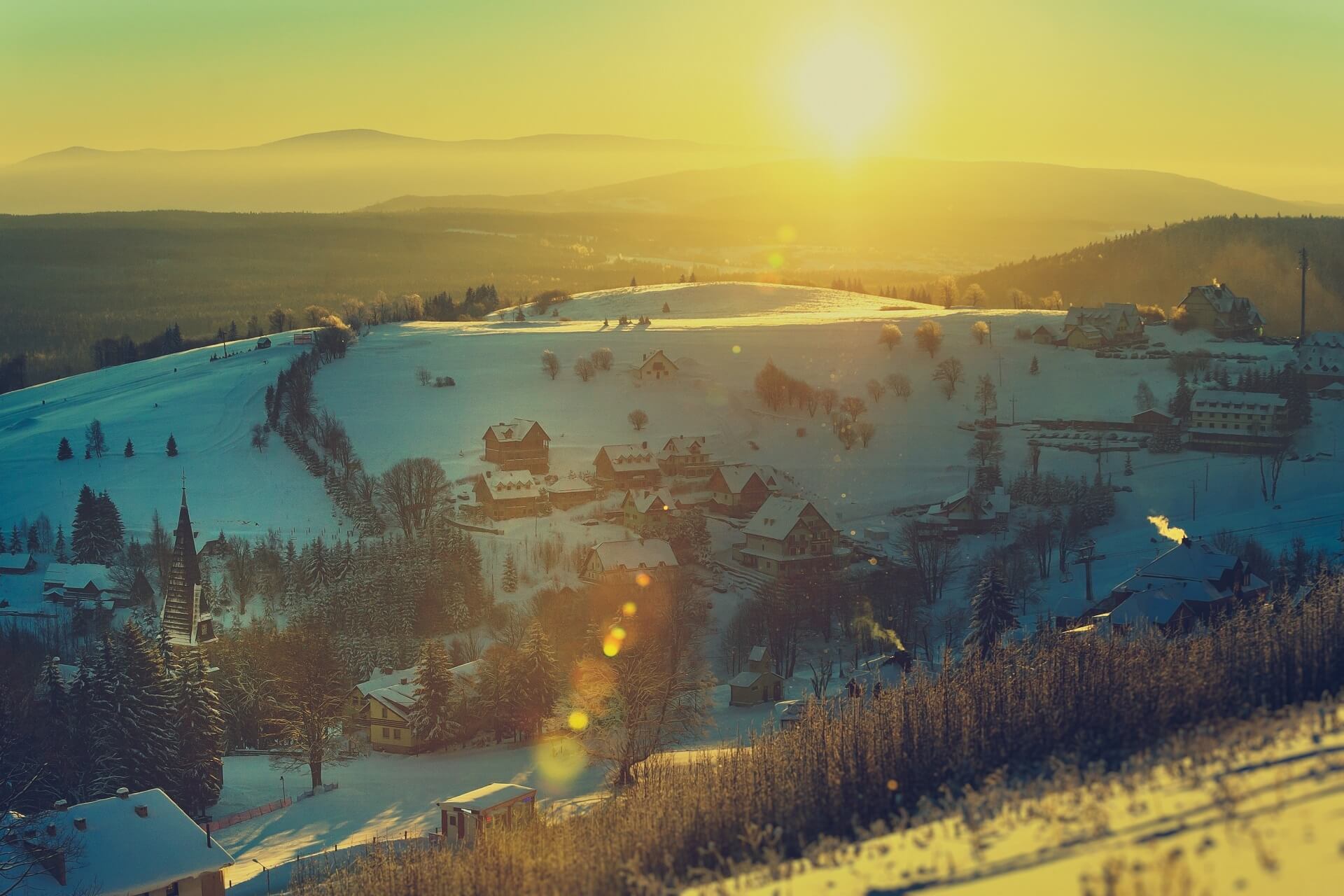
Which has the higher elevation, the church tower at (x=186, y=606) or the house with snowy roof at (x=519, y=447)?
the house with snowy roof at (x=519, y=447)

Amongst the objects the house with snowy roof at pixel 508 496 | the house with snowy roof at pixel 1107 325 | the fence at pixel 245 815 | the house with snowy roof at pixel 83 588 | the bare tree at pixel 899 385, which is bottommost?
the fence at pixel 245 815

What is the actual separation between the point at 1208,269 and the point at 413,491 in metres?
86.5

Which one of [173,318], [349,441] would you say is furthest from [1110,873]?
[173,318]

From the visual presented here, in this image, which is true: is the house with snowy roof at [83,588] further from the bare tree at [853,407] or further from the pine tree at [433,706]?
the bare tree at [853,407]

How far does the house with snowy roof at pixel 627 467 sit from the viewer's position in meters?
64.6

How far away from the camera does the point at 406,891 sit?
2038 cm

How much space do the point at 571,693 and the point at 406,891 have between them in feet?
74.3

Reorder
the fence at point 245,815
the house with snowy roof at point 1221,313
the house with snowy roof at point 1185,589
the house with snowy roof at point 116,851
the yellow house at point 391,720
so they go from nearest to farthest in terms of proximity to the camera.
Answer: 1. the house with snowy roof at point 116,851
2. the house with snowy roof at point 1185,589
3. the fence at point 245,815
4. the yellow house at point 391,720
5. the house with snowy roof at point 1221,313

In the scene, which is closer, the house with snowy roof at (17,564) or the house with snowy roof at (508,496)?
the house with snowy roof at (17,564)

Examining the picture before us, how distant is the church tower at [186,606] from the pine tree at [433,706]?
35.8 feet

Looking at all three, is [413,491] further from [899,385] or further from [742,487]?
[899,385]

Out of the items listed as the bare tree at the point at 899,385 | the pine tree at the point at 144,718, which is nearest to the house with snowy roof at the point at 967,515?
the bare tree at the point at 899,385

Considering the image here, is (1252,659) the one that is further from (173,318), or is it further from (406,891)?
(173,318)

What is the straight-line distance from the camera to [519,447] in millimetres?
67125
